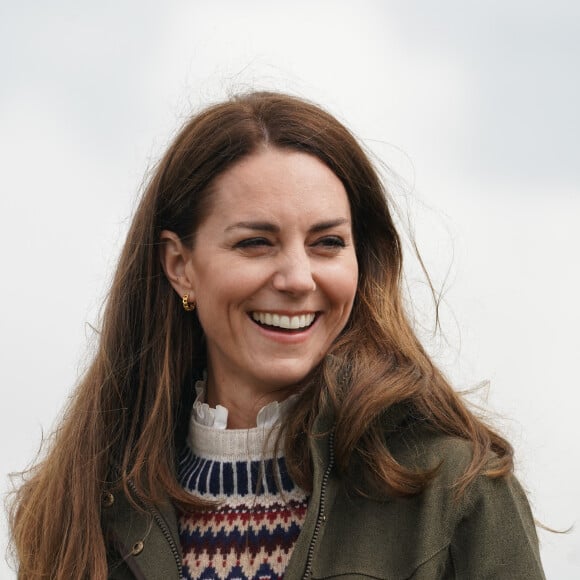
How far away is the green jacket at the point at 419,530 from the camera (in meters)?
3.95

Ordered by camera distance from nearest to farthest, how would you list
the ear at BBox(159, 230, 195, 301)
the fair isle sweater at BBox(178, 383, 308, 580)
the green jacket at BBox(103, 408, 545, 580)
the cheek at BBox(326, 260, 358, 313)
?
the green jacket at BBox(103, 408, 545, 580), the fair isle sweater at BBox(178, 383, 308, 580), the cheek at BBox(326, 260, 358, 313), the ear at BBox(159, 230, 195, 301)

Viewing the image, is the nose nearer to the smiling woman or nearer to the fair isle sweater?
the smiling woman

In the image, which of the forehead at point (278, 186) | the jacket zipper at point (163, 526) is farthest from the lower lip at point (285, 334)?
the jacket zipper at point (163, 526)

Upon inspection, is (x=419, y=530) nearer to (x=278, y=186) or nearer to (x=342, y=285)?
(x=342, y=285)

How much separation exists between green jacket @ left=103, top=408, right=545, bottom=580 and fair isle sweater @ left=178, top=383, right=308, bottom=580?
0.38 ft

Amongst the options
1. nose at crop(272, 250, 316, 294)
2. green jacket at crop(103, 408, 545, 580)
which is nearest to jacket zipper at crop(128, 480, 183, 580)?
green jacket at crop(103, 408, 545, 580)

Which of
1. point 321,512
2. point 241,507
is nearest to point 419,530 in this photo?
point 321,512

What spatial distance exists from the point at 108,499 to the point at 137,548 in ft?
0.84

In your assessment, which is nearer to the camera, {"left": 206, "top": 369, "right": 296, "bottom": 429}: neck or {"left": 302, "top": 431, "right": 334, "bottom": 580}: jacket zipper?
{"left": 302, "top": 431, "right": 334, "bottom": 580}: jacket zipper

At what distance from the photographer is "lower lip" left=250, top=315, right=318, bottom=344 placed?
4277 millimetres

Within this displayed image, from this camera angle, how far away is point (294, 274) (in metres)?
4.18

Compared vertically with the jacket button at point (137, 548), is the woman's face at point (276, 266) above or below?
above

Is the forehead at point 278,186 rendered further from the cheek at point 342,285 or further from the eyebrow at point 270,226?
the cheek at point 342,285

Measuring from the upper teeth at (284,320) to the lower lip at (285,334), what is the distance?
0.05ft
